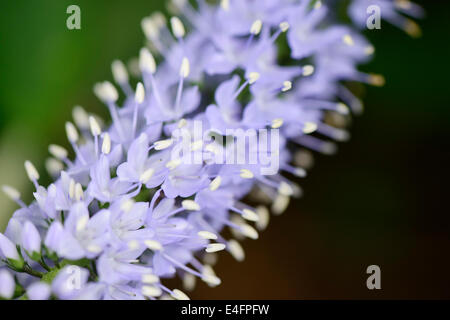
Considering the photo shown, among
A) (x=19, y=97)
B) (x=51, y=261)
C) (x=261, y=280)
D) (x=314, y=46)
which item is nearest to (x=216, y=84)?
(x=314, y=46)

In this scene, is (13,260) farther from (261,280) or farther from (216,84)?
(261,280)

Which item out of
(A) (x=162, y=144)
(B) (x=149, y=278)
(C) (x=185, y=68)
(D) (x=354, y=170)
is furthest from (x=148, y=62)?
(D) (x=354, y=170)

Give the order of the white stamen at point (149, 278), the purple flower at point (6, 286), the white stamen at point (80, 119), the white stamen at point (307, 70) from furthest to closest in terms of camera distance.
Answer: the white stamen at point (80, 119), the white stamen at point (307, 70), the white stamen at point (149, 278), the purple flower at point (6, 286)

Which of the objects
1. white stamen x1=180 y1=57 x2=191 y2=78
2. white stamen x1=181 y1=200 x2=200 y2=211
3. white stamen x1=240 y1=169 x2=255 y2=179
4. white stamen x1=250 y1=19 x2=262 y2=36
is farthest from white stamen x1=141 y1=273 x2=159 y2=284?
white stamen x1=250 y1=19 x2=262 y2=36

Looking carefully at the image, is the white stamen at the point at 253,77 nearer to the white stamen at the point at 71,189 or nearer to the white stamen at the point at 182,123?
the white stamen at the point at 182,123

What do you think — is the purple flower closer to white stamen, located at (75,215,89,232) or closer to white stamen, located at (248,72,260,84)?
white stamen, located at (75,215,89,232)

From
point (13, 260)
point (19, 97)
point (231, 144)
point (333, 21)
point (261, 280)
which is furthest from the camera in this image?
point (261, 280)

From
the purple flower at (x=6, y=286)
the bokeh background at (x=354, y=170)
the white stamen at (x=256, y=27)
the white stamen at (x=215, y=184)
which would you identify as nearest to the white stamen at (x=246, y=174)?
the white stamen at (x=215, y=184)

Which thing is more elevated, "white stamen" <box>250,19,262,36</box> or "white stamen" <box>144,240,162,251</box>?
"white stamen" <box>250,19,262,36</box>
